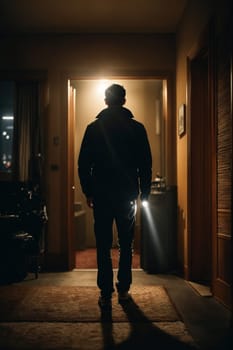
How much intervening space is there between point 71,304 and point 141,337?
87 cm

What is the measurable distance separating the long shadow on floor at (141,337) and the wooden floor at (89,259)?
2.16 meters

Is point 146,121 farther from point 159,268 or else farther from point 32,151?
point 159,268

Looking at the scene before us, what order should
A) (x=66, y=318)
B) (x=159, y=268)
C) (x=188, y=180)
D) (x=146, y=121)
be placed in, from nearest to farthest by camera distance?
1. (x=66, y=318)
2. (x=188, y=180)
3. (x=159, y=268)
4. (x=146, y=121)

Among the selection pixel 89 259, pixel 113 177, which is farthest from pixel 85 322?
pixel 89 259

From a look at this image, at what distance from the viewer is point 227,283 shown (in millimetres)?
2945

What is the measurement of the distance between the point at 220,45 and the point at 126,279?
1744 mm

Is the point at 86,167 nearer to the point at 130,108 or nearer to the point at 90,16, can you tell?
the point at 90,16

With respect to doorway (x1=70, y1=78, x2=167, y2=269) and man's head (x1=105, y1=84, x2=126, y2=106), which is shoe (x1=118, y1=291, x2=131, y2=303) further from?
doorway (x1=70, y1=78, x2=167, y2=269)

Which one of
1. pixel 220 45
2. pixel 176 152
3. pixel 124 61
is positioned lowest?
pixel 176 152

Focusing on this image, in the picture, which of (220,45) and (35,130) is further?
(35,130)

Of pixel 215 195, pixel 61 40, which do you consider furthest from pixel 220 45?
pixel 61 40

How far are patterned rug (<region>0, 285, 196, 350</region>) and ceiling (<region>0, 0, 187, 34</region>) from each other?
8.47ft

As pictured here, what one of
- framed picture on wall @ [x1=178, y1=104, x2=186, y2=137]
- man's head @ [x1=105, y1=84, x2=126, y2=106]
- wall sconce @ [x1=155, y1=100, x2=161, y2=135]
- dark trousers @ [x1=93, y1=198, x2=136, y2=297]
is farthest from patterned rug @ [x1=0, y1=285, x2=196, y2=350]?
wall sconce @ [x1=155, y1=100, x2=161, y2=135]

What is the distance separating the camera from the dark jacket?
295 cm
